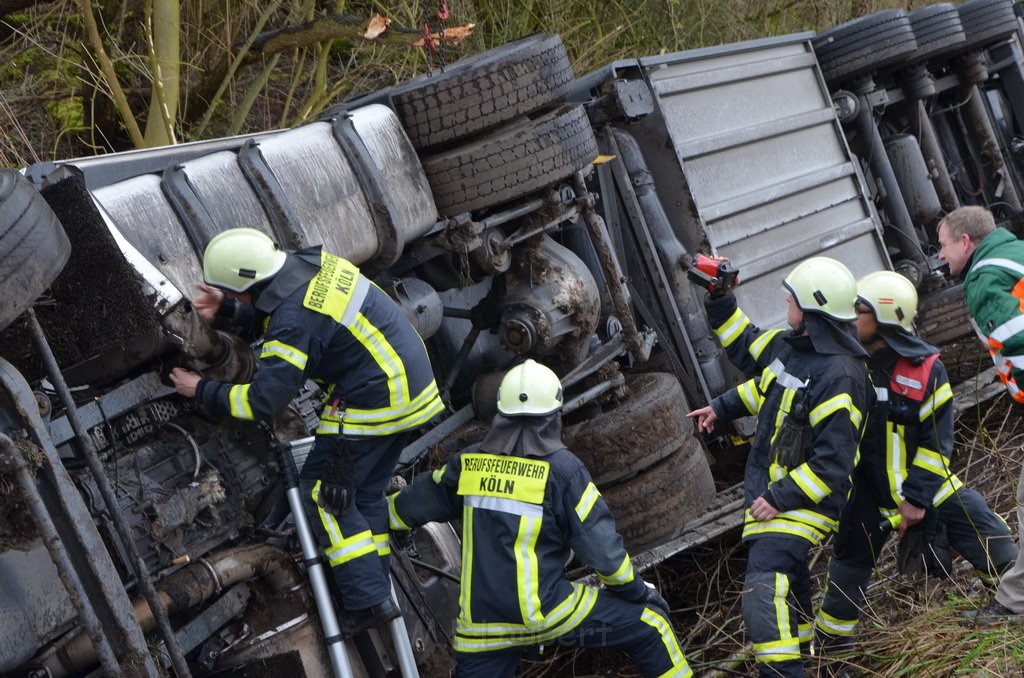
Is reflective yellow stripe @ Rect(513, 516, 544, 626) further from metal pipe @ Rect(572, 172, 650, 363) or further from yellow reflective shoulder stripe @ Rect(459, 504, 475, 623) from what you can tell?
metal pipe @ Rect(572, 172, 650, 363)

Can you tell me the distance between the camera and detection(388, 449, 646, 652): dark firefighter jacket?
3375 mm

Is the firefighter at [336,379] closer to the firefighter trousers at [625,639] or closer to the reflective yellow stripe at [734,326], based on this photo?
the firefighter trousers at [625,639]

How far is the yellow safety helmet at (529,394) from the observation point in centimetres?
→ 347

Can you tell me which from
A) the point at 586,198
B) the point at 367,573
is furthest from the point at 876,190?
the point at 367,573

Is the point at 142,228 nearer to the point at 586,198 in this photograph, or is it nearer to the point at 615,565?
the point at 615,565

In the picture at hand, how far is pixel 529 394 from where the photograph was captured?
11.4ft

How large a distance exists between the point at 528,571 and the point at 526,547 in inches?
2.7

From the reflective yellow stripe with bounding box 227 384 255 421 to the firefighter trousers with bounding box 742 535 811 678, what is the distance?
5.54 ft

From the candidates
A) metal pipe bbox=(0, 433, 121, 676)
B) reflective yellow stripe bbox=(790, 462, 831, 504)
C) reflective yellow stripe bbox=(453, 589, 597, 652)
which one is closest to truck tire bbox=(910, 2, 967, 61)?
reflective yellow stripe bbox=(790, 462, 831, 504)

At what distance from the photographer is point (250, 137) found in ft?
12.6

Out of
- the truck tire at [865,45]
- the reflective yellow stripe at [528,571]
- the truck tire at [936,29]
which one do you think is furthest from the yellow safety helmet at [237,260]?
the truck tire at [936,29]

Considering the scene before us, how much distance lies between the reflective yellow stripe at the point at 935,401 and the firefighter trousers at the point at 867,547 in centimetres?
33

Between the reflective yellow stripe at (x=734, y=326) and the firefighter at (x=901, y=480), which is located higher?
the reflective yellow stripe at (x=734, y=326)

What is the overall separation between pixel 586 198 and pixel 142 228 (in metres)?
2.06
